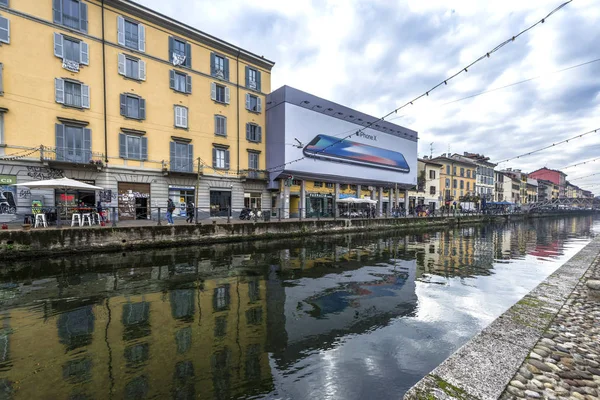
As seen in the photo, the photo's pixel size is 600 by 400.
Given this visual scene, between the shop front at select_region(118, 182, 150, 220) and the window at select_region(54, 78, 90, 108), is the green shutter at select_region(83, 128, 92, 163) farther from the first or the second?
the shop front at select_region(118, 182, 150, 220)

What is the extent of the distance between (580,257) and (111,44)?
29.1 m

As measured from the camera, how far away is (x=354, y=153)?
32.2 metres

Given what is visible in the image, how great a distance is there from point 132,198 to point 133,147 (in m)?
3.85

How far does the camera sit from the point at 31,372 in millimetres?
3600

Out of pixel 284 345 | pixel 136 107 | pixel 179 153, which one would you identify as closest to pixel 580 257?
pixel 284 345

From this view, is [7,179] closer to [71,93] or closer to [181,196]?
[71,93]

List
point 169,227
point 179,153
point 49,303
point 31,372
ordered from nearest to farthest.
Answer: point 31,372, point 49,303, point 169,227, point 179,153

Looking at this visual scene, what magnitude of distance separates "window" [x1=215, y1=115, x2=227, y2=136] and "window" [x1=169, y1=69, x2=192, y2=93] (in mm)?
3156

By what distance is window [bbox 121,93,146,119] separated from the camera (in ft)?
65.6

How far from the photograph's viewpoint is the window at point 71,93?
1758 cm

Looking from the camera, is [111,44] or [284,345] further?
[111,44]

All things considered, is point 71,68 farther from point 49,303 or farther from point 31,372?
point 31,372

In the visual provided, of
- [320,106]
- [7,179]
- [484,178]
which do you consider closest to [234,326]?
[7,179]

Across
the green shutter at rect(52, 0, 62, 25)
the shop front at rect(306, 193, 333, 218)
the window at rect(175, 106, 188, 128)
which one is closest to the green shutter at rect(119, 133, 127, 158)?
the window at rect(175, 106, 188, 128)
